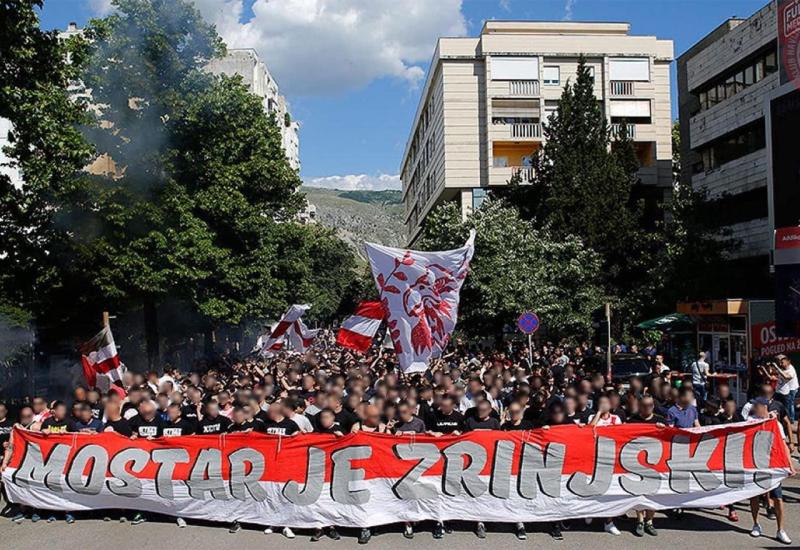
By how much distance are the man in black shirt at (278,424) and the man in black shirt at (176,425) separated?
0.98m

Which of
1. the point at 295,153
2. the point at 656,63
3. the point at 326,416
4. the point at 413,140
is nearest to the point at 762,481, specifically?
the point at 326,416

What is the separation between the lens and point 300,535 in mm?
9078

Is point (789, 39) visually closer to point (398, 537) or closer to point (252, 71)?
point (398, 537)

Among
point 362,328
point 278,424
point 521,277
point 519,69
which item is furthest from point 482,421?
point 519,69

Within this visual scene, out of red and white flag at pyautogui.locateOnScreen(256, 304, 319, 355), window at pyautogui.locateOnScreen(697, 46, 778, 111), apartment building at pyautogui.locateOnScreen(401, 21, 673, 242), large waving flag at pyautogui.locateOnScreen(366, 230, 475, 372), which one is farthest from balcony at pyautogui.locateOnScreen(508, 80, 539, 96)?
large waving flag at pyautogui.locateOnScreen(366, 230, 475, 372)

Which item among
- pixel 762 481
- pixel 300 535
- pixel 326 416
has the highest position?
pixel 326 416

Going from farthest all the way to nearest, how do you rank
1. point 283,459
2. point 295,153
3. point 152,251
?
point 295,153, point 152,251, point 283,459

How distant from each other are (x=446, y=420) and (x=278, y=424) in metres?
1.98

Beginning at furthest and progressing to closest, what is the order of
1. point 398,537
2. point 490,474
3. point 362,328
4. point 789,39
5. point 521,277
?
point 521,277
point 789,39
point 362,328
point 490,474
point 398,537

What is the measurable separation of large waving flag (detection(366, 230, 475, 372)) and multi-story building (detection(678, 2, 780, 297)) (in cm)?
1812

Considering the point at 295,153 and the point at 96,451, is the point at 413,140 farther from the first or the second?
the point at 96,451

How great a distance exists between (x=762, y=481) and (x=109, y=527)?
24.1 ft

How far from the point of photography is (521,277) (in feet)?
97.8

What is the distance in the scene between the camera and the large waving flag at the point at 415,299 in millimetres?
13531
